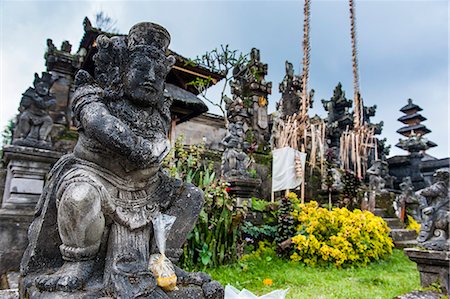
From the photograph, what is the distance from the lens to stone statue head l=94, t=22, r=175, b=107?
187 centimetres

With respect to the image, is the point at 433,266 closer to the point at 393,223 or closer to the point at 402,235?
the point at 402,235

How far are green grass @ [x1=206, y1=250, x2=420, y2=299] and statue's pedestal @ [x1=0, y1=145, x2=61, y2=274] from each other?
247 centimetres

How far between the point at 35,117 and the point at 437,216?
19.1ft

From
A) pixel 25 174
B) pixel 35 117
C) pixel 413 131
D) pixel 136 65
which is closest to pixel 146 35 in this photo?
pixel 136 65

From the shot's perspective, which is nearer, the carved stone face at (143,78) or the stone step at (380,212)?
the carved stone face at (143,78)

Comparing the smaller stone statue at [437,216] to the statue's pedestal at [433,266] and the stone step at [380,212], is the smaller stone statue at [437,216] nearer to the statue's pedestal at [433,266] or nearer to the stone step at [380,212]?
the statue's pedestal at [433,266]

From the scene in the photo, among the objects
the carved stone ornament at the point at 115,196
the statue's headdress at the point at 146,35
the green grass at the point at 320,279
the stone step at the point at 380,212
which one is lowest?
the green grass at the point at 320,279

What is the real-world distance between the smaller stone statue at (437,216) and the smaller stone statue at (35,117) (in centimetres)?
540

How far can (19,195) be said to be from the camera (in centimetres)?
427

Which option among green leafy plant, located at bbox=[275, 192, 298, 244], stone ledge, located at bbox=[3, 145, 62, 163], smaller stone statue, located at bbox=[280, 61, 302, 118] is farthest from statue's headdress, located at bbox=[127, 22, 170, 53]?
smaller stone statue, located at bbox=[280, 61, 302, 118]

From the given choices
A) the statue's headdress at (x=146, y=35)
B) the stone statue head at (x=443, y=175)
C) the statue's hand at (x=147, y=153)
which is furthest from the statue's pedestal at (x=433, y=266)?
the statue's headdress at (x=146, y=35)

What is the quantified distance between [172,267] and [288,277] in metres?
3.38

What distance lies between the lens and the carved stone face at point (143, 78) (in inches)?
73.4

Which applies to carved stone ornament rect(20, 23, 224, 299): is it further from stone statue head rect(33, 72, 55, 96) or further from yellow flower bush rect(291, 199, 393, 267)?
yellow flower bush rect(291, 199, 393, 267)
